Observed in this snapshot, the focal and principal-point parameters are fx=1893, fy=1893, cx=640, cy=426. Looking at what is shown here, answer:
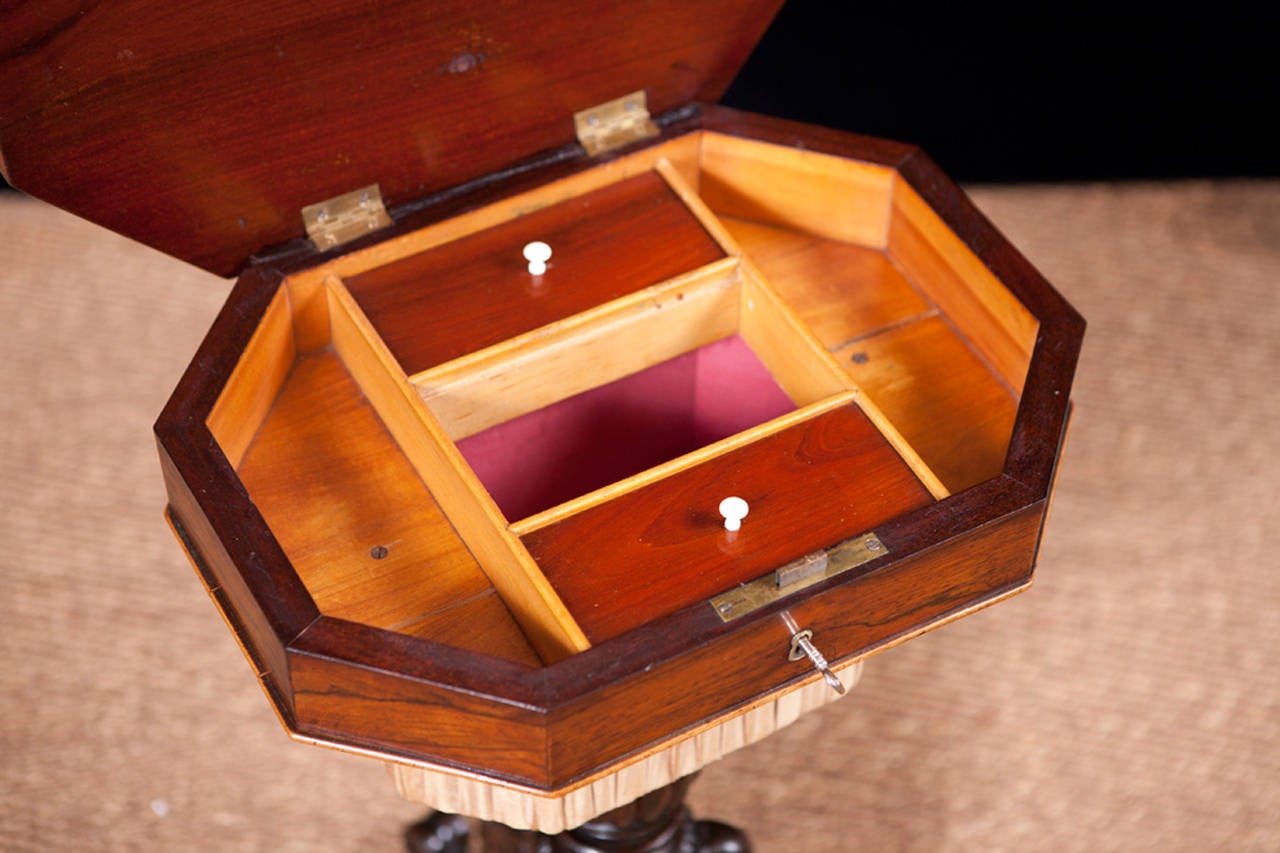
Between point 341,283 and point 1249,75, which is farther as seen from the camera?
point 1249,75

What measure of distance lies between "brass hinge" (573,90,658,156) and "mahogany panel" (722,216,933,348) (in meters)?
0.15

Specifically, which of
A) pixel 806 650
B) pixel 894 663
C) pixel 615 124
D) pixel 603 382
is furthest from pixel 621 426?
pixel 894 663

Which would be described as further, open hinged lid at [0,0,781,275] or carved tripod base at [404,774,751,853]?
carved tripod base at [404,774,751,853]

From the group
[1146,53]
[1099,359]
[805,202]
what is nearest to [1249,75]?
[1146,53]

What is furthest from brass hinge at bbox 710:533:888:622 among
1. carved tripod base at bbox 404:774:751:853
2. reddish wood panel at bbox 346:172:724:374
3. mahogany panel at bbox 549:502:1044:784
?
carved tripod base at bbox 404:774:751:853

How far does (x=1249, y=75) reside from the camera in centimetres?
302

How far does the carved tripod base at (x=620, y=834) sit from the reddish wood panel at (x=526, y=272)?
550 millimetres

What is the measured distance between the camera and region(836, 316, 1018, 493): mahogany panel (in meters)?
1.71

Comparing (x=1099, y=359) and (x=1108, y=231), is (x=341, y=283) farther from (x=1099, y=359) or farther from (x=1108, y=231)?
(x=1108, y=231)

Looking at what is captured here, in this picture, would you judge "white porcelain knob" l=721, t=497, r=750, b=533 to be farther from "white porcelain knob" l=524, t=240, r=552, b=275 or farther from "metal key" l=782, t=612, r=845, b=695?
"white porcelain knob" l=524, t=240, r=552, b=275

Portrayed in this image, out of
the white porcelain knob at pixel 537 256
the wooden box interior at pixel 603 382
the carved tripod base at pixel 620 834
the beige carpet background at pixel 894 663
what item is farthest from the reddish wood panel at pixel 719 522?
the beige carpet background at pixel 894 663

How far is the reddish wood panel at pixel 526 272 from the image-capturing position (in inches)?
67.9

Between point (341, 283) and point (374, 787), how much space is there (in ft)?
2.71

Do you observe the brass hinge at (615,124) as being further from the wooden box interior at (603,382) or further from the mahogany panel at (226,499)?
the mahogany panel at (226,499)
